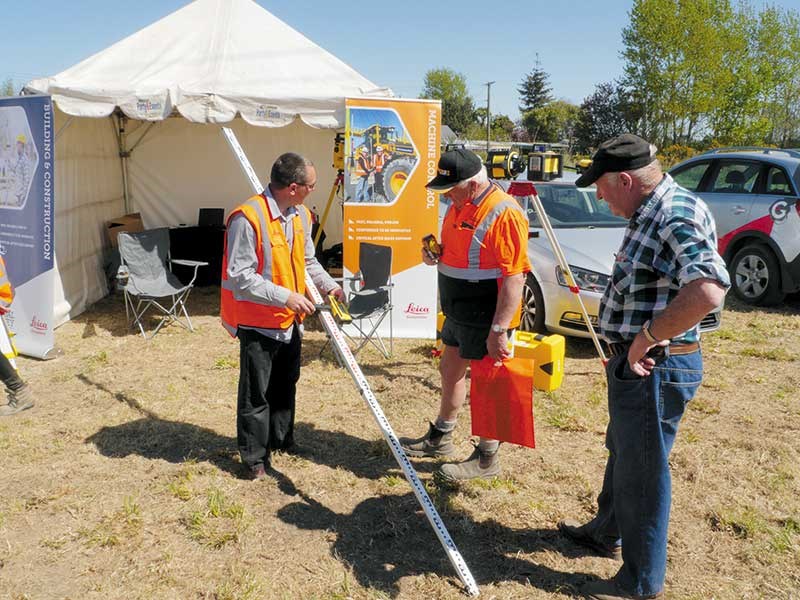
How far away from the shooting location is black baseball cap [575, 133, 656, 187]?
2.30 metres

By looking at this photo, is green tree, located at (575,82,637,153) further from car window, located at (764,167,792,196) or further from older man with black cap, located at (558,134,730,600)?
older man with black cap, located at (558,134,730,600)

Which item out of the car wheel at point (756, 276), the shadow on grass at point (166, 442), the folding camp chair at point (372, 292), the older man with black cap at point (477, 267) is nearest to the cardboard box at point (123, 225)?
the folding camp chair at point (372, 292)

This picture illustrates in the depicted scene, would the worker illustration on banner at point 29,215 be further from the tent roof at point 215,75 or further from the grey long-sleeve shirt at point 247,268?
the grey long-sleeve shirt at point 247,268

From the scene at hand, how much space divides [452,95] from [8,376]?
242ft

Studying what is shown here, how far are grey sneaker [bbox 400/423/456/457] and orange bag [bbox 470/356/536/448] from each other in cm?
66

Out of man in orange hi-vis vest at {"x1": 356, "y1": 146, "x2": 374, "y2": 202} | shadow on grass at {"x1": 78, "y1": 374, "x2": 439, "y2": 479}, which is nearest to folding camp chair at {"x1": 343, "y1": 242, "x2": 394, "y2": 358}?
man in orange hi-vis vest at {"x1": 356, "y1": 146, "x2": 374, "y2": 202}

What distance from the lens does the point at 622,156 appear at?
7.54ft

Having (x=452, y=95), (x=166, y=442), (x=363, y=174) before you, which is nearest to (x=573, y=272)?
(x=363, y=174)

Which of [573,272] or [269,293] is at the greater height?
[269,293]

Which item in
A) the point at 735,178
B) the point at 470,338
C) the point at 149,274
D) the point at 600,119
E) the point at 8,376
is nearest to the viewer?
the point at 470,338

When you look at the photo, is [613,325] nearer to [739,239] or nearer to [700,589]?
[700,589]

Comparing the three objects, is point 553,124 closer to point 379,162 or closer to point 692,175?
point 692,175

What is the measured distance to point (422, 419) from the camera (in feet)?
15.3

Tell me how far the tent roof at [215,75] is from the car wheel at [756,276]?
4.85 meters
